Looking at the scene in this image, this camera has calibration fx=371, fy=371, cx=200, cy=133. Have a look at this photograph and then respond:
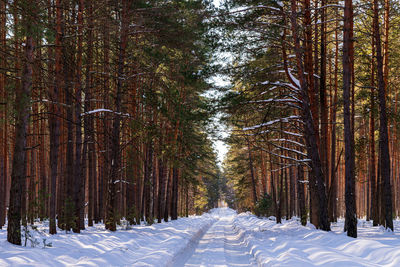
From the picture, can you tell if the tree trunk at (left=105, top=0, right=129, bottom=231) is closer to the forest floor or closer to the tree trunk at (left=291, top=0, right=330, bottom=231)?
the forest floor

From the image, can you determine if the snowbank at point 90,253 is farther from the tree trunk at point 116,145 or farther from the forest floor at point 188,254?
the tree trunk at point 116,145

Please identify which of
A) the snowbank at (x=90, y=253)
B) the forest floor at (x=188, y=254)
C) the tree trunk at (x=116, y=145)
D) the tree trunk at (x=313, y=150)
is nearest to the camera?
the forest floor at (x=188, y=254)

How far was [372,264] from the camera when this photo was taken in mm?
6988

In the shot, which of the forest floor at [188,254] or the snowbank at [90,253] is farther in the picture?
the snowbank at [90,253]

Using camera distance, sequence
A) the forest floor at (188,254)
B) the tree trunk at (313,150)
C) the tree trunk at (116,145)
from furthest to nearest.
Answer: the tree trunk at (116,145) < the tree trunk at (313,150) < the forest floor at (188,254)

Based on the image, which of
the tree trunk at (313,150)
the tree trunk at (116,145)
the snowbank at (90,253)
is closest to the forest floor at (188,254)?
the snowbank at (90,253)

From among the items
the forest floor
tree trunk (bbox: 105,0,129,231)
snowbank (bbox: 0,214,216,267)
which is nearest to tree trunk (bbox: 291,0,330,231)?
the forest floor

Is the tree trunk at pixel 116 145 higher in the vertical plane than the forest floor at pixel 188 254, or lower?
higher

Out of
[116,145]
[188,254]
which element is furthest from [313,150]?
[116,145]

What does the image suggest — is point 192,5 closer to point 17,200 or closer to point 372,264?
point 17,200

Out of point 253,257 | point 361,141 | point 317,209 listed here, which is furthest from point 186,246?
point 361,141

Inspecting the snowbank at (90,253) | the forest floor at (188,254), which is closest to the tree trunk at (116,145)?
the forest floor at (188,254)

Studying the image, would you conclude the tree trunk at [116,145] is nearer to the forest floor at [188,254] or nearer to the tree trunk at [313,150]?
the forest floor at [188,254]

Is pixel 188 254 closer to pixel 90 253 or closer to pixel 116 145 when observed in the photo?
pixel 90 253
